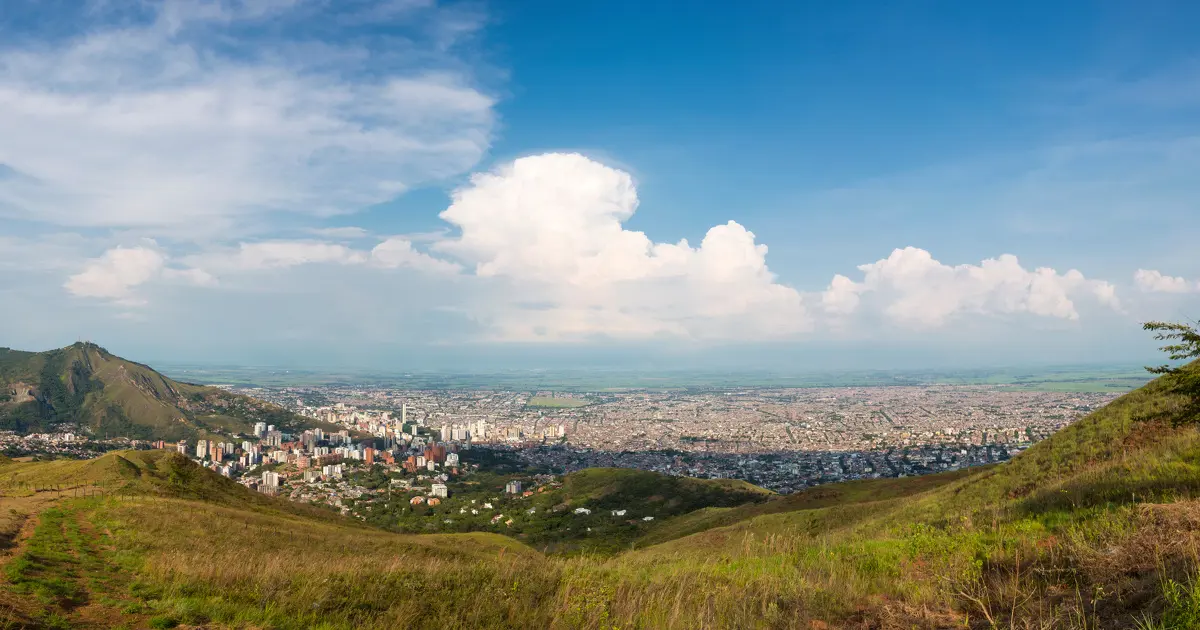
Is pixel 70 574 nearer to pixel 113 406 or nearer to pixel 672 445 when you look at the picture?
pixel 672 445

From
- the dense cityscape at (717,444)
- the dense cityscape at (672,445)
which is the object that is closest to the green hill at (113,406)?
the dense cityscape at (672,445)

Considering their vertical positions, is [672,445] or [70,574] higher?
[70,574]

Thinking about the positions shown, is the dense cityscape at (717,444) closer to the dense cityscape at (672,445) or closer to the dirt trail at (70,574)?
the dense cityscape at (672,445)

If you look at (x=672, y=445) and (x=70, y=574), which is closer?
(x=70, y=574)

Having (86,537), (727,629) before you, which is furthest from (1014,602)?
(86,537)

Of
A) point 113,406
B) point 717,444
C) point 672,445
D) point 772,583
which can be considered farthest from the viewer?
point 113,406

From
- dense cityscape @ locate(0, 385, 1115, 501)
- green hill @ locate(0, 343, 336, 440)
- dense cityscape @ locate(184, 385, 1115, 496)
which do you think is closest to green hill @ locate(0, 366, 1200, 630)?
dense cityscape @ locate(0, 385, 1115, 501)

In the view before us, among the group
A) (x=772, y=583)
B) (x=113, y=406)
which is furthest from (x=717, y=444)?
(x=113, y=406)

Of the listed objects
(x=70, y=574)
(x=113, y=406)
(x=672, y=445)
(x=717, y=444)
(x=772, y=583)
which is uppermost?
(x=772, y=583)

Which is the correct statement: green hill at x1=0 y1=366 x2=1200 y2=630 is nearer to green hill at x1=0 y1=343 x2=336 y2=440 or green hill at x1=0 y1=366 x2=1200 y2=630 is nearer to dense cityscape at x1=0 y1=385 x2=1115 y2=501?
dense cityscape at x1=0 y1=385 x2=1115 y2=501
